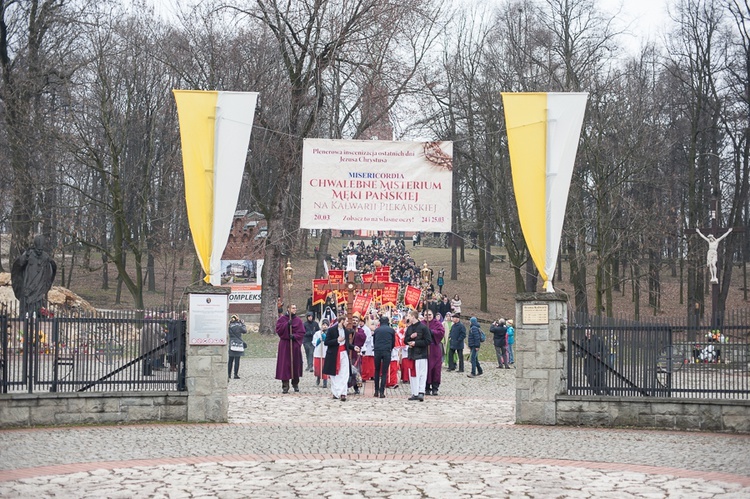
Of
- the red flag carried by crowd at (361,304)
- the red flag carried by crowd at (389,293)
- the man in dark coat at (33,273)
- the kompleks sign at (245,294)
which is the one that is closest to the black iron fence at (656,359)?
the man in dark coat at (33,273)

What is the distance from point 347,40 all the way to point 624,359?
2063cm

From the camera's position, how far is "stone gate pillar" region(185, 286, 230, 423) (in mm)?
15656

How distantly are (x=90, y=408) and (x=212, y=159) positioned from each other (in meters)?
4.56

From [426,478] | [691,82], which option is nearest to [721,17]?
[691,82]

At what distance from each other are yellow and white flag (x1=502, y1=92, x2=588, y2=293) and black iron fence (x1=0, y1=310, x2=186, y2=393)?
612 centimetres

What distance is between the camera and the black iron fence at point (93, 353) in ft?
50.4

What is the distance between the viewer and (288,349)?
1983cm

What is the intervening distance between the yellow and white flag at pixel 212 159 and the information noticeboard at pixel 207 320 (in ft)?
2.13

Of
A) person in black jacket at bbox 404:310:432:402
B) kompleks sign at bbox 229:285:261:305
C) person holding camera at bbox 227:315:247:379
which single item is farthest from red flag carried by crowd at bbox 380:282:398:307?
person in black jacket at bbox 404:310:432:402

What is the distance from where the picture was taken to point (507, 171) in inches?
1738

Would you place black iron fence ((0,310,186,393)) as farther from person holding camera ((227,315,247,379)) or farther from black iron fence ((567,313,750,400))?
person holding camera ((227,315,247,379))

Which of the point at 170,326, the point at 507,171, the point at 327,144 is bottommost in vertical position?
the point at 170,326

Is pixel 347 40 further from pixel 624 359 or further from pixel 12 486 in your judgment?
pixel 12 486

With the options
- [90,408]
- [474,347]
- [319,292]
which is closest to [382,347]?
[90,408]
